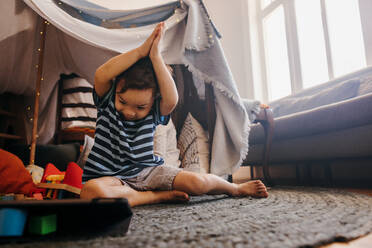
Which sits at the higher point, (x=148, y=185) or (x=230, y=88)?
(x=230, y=88)

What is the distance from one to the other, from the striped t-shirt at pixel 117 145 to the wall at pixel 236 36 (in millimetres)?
2259

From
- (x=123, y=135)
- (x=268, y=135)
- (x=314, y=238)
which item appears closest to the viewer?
(x=314, y=238)

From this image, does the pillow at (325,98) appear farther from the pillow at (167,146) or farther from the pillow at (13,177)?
the pillow at (13,177)

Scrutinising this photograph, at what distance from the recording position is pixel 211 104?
1078 mm

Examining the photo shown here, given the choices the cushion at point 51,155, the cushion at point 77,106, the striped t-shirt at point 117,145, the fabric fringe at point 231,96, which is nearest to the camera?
the striped t-shirt at point 117,145

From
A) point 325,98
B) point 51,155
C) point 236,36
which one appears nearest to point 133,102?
point 51,155

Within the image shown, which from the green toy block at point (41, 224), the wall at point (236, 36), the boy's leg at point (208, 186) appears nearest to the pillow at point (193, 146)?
the boy's leg at point (208, 186)

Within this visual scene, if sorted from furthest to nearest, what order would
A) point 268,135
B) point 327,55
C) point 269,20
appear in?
point 269,20 → point 327,55 → point 268,135

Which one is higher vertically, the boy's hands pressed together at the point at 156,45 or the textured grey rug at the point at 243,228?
the boy's hands pressed together at the point at 156,45

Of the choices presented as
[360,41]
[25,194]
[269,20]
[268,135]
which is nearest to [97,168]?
[25,194]

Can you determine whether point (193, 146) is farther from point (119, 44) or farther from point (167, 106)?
point (119, 44)

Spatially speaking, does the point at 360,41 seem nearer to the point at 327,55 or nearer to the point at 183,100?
the point at 327,55

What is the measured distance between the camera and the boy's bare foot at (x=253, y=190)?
81 centimetres

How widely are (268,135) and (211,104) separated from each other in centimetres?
39
